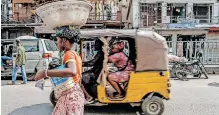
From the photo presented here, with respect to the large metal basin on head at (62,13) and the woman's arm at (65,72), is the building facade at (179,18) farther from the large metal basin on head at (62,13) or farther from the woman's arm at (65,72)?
the woman's arm at (65,72)

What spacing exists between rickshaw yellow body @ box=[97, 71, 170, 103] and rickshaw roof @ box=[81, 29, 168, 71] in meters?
0.14

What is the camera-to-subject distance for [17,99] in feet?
30.5

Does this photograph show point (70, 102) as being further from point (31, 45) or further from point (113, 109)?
point (31, 45)

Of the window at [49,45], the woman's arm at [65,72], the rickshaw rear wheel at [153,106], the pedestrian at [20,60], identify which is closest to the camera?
the woman's arm at [65,72]

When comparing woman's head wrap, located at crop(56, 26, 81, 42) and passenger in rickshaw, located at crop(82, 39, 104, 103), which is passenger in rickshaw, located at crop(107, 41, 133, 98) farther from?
woman's head wrap, located at crop(56, 26, 81, 42)

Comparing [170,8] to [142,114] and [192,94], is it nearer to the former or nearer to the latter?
[192,94]

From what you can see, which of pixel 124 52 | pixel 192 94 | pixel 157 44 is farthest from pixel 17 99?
pixel 192 94

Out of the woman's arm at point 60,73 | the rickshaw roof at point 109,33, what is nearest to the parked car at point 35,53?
the rickshaw roof at point 109,33

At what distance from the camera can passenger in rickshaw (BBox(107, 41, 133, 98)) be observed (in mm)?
7391

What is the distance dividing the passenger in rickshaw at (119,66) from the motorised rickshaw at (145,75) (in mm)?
138

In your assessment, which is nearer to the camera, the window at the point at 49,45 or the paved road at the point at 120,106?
the paved road at the point at 120,106

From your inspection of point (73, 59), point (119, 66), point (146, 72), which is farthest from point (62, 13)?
point (119, 66)

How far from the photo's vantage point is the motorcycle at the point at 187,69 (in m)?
14.1

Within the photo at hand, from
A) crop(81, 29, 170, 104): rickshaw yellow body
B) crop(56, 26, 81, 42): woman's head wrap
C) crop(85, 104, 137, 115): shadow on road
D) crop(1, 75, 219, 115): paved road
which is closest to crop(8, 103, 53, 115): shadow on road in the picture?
crop(1, 75, 219, 115): paved road
